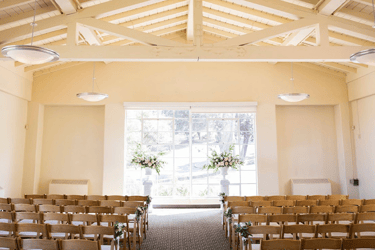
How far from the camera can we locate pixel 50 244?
11.0ft

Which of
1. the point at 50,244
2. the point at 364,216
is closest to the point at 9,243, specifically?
the point at 50,244

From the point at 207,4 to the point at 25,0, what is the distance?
5164 mm

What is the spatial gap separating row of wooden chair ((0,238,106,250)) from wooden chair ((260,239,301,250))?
1974 mm

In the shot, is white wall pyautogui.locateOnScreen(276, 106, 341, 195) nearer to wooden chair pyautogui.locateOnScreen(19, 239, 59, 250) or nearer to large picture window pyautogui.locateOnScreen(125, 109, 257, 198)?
large picture window pyautogui.locateOnScreen(125, 109, 257, 198)

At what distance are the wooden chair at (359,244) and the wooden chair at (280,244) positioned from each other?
1.95 feet

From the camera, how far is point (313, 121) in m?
11.1

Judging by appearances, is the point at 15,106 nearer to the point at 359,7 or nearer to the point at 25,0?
the point at 25,0

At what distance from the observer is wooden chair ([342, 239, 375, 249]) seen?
3.40 meters

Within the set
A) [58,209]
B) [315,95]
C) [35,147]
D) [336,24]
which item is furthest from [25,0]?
[315,95]

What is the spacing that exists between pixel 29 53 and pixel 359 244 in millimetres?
5593

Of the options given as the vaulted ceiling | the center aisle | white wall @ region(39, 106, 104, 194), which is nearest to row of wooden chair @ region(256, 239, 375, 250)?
the center aisle

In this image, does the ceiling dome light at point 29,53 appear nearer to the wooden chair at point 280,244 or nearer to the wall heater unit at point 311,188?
the wooden chair at point 280,244

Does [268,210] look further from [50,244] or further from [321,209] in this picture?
[50,244]

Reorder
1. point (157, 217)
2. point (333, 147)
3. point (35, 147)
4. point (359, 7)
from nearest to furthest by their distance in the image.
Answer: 1. point (359, 7)
2. point (157, 217)
3. point (35, 147)
4. point (333, 147)
